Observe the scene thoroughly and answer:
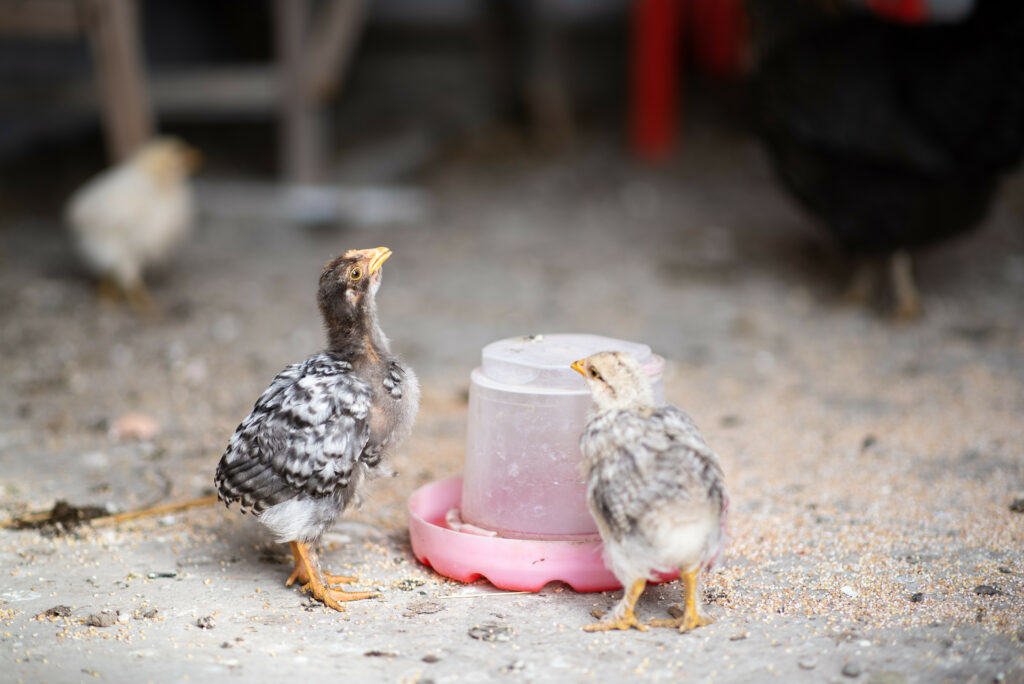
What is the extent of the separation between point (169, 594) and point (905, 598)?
6.24ft

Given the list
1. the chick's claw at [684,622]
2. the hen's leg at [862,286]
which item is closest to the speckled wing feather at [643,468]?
the chick's claw at [684,622]

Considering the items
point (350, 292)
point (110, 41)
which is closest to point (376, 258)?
point (350, 292)

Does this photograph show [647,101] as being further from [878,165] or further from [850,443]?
[850,443]

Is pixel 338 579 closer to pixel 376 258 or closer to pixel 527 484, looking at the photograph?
pixel 527 484

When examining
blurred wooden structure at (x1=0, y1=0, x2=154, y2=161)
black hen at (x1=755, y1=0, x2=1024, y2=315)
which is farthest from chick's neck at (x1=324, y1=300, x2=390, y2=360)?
blurred wooden structure at (x1=0, y1=0, x2=154, y2=161)

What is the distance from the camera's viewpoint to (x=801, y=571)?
2.71m

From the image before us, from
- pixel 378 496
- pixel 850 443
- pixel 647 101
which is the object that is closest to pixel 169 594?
pixel 378 496

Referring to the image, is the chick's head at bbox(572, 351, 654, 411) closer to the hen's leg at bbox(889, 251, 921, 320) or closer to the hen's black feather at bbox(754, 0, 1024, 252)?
the hen's black feather at bbox(754, 0, 1024, 252)

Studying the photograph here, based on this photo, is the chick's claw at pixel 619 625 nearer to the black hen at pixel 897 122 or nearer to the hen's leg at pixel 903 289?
the black hen at pixel 897 122

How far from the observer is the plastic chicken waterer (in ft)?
8.58

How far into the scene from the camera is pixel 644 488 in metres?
2.29

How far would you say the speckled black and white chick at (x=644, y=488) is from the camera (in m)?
2.27

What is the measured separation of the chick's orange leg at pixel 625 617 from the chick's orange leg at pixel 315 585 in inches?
24.5

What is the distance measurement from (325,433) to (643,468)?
2.67 feet
